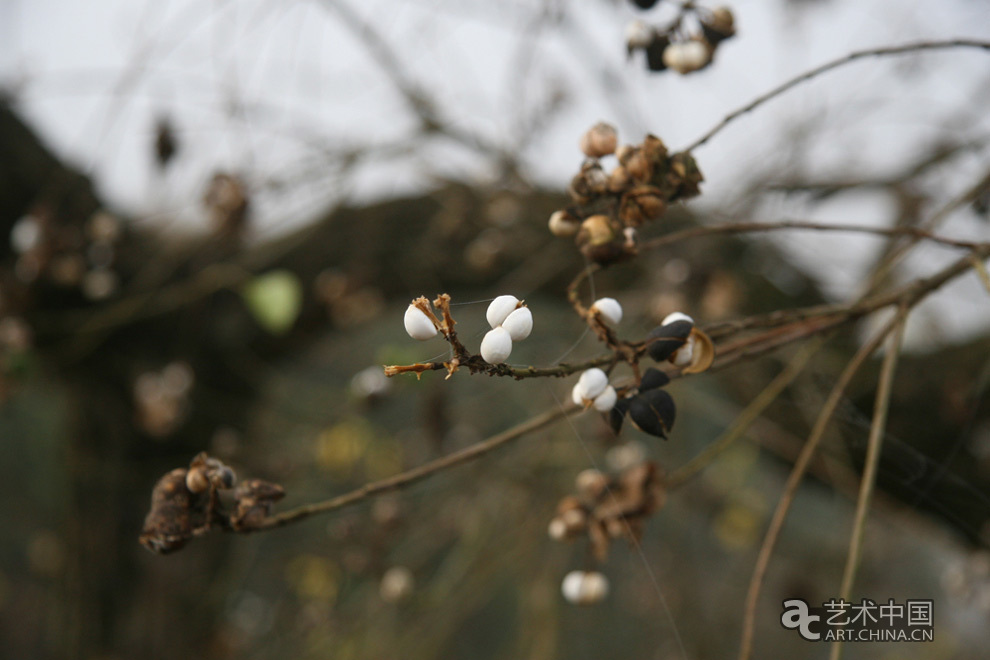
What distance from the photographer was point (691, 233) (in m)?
0.47

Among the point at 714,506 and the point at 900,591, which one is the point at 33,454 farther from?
the point at 900,591

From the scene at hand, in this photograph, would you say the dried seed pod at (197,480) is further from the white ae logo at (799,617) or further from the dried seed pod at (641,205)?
the white ae logo at (799,617)

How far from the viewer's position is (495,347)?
29cm

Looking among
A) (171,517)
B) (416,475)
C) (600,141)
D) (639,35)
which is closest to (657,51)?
(639,35)

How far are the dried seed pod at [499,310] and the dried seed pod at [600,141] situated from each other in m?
0.18

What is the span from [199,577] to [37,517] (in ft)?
4.16

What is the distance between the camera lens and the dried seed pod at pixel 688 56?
492mm

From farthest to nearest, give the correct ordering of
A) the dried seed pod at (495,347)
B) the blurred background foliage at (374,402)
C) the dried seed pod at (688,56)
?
the blurred background foliage at (374,402) → the dried seed pod at (688,56) → the dried seed pod at (495,347)

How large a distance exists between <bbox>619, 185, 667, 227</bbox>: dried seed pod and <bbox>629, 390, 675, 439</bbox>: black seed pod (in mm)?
131

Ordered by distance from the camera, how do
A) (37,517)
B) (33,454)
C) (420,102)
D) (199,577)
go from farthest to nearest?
(33,454) < (37,517) < (199,577) < (420,102)

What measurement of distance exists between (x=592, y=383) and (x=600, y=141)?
0.63ft

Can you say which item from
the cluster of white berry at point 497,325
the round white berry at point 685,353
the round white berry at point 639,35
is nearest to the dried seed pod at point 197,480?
the cluster of white berry at point 497,325

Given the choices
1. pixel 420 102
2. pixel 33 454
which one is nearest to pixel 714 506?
pixel 420 102

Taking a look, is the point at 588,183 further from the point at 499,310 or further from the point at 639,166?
the point at 499,310
